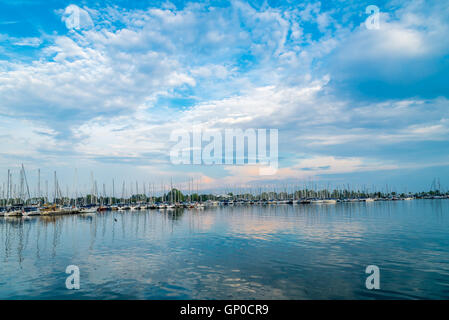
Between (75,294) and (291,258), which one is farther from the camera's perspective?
(291,258)

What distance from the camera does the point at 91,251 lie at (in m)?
34.4

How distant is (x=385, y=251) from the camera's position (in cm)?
3047

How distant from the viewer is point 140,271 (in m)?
24.5

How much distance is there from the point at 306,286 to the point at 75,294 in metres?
16.5
